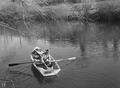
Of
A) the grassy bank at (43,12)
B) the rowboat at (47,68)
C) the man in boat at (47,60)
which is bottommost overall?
the rowboat at (47,68)

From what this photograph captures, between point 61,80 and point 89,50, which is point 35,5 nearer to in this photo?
point 61,80

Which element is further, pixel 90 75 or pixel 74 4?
pixel 90 75

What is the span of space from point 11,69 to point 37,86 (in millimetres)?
3599

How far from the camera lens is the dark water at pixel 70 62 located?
1148 cm

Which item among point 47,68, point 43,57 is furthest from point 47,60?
point 43,57

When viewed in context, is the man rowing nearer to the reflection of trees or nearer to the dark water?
the dark water

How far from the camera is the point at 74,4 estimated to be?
4.34 metres

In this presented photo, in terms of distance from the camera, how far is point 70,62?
15297mm

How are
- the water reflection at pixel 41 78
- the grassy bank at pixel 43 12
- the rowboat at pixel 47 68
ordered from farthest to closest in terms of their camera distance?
the rowboat at pixel 47 68
the water reflection at pixel 41 78
the grassy bank at pixel 43 12

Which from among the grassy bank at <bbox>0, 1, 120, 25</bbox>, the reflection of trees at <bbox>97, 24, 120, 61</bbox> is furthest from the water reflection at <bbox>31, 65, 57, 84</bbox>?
the grassy bank at <bbox>0, 1, 120, 25</bbox>

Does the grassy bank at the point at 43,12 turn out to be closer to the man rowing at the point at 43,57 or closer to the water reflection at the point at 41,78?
the water reflection at the point at 41,78

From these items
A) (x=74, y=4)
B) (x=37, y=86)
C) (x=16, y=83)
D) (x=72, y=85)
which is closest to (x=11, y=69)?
(x=16, y=83)

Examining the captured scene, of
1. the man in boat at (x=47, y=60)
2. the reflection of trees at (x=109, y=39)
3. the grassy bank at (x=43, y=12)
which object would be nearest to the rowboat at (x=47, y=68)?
the man in boat at (x=47, y=60)

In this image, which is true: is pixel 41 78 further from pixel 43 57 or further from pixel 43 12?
pixel 43 12
